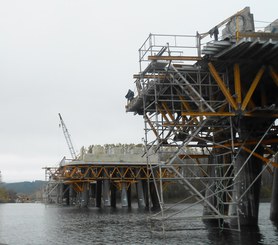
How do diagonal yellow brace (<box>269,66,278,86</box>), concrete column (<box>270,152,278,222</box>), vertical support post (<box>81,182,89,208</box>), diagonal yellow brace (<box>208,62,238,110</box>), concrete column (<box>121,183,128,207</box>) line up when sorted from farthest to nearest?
vertical support post (<box>81,182,89,208</box>)
concrete column (<box>121,183,128,207</box>)
concrete column (<box>270,152,278,222</box>)
diagonal yellow brace (<box>269,66,278,86</box>)
diagonal yellow brace (<box>208,62,238,110</box>)

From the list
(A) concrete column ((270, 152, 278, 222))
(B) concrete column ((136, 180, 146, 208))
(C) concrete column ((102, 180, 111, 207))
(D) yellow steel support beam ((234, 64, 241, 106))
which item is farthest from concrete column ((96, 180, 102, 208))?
(D) yellow steel support beam ((234, 64, 241, 106))

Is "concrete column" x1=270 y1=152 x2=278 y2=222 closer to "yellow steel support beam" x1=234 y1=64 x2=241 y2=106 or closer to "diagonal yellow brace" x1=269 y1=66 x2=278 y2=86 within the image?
"diagonal yellow brace" x1=269 y1=66 x2=278 y2=86

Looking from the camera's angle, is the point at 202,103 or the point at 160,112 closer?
the point at 202,103

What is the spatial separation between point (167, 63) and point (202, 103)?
331 cm

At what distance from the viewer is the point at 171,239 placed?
25828 mm

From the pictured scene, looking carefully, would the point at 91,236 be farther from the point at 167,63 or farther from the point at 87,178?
the point at 87,178

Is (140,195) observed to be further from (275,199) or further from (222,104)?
(222,104)

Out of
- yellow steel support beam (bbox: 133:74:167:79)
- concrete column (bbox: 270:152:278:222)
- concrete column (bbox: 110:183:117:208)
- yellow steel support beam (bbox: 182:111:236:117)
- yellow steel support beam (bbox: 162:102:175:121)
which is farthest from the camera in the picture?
concrete column (bbox: 110:183:117:208)

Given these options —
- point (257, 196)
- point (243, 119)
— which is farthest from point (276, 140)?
point (257, 196)

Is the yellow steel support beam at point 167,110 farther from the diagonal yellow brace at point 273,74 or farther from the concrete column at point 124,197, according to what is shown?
the concrete column at point 124,197

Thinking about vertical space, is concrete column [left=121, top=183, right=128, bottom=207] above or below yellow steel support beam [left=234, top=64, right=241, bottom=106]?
below

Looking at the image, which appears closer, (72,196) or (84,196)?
(84,196)

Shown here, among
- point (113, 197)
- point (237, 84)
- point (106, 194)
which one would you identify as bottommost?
point (113, 197)

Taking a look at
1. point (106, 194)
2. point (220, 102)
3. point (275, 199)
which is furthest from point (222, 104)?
point (106, 194)
